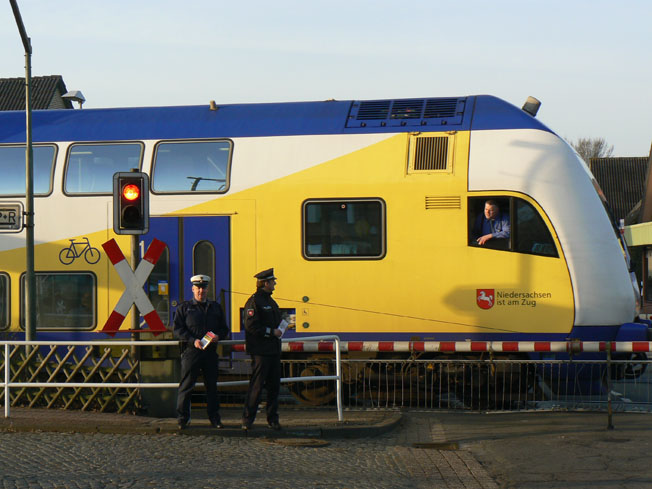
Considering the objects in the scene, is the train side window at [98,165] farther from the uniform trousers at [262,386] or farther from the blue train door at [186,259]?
the uniform trousers at [262,386]

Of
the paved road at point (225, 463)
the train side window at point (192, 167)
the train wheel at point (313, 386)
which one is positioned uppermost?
the train side window at point (192, 167)

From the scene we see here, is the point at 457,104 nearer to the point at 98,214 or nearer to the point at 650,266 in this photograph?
the point at 98,214

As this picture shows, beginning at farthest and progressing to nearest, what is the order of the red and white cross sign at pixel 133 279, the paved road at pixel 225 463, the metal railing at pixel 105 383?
the red and white cross sign at pixel 133 279 < the metal railing at pixel 105 383 < the paved road at pixel 225 463

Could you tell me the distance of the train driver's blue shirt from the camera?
12.5 metres

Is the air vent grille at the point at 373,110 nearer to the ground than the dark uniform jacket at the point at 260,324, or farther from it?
farther from it

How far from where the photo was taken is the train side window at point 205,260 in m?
13.2

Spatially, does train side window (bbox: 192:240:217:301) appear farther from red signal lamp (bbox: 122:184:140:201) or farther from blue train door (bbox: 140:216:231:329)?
red signal lamp (bbox: 122:184:140:201)

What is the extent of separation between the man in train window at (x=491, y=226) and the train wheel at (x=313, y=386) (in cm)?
263

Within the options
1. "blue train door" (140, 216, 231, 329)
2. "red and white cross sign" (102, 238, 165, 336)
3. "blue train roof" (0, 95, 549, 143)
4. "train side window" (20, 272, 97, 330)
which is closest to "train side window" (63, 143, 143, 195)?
"blue train roof" (0, 95, 549, 143)

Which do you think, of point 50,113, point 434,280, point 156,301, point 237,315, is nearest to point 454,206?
point 434,280

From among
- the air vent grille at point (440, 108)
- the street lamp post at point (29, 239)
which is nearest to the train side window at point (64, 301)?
the street lamp post at point (29, 239)

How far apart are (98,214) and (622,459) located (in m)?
7.92

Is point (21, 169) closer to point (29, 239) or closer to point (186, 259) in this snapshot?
point (29, 239)

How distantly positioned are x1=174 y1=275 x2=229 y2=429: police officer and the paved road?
36 cm
